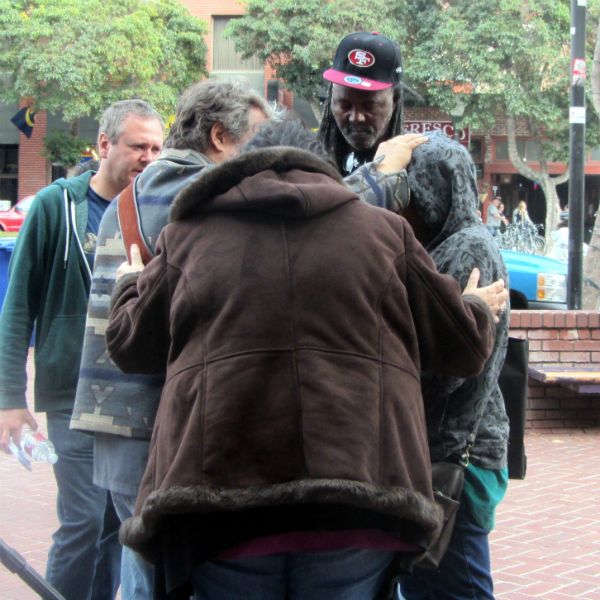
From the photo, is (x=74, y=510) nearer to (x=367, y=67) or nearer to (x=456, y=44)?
(x=367, y=67)

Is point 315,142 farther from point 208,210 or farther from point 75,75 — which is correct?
point 75,75

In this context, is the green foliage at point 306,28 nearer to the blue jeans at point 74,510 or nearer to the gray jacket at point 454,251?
the blue jeans at point 74,510

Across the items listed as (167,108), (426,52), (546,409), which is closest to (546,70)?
(426,52)

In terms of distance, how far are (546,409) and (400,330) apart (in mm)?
6569

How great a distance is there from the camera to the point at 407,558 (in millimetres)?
2195

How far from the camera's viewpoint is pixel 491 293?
238 cm

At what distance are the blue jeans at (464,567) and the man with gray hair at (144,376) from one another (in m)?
0.76

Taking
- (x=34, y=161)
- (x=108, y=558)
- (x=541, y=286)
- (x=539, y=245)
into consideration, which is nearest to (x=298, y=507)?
(x=108, y=558)

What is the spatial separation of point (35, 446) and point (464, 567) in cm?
151

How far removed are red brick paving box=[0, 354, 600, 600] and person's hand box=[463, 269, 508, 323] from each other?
9.02 feet

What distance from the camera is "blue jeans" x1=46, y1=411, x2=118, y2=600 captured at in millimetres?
3688

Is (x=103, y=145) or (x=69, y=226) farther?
(x=103, y=145)

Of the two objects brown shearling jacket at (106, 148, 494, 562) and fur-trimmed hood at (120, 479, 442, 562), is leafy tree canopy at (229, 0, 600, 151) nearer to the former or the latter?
brown shearling jacket at (106, 148, 494, 562)

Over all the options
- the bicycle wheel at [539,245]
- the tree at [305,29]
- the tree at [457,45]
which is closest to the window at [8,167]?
the tree at [305,29]
